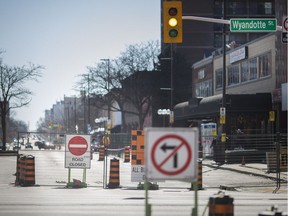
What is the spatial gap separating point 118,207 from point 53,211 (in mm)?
1677

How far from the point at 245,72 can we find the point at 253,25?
1273 inches

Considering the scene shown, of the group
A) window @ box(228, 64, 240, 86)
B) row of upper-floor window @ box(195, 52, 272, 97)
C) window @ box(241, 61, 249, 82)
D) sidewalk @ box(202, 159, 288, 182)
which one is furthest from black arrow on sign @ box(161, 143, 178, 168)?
window @ box(228, 64, 240, 86)

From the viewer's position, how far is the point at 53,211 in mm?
13102

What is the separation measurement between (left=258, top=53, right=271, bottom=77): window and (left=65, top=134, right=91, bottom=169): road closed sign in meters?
26.7

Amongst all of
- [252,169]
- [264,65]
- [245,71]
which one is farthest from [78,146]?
[245,71]

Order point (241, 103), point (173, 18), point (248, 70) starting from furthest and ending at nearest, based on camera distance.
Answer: point (248, 70) → point (241, 103) → point (173, 18)

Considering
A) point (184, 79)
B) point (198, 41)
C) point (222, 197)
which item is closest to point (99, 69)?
point (184, 79)

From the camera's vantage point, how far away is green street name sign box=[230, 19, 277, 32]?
18875 mm

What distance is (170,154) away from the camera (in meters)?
7.68

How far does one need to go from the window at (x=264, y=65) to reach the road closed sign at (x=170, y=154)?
126 feet

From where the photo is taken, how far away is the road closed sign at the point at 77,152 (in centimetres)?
2136

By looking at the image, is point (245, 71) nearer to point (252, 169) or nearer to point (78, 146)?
point (252, 169)

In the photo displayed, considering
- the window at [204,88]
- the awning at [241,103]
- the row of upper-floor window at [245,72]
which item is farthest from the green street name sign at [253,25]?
the window at [204,88]

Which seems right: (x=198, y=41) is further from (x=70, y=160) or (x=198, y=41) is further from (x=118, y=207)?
(x=118, y=207)
